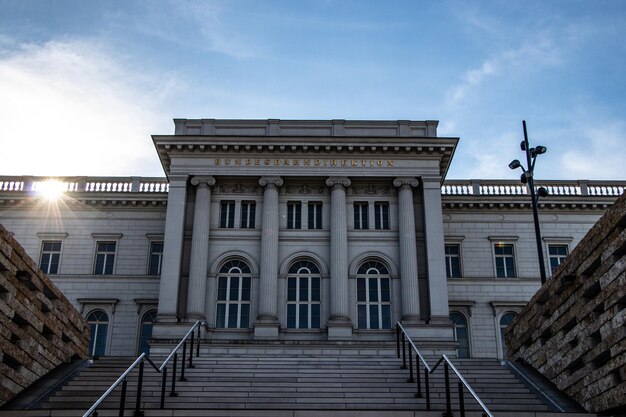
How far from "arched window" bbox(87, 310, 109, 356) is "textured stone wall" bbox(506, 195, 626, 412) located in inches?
996

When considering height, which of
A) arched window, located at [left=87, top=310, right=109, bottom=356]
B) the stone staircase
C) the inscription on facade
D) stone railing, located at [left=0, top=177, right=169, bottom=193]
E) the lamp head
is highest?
stone railing, located at [left=0, top=177, right=169, bottom=193]

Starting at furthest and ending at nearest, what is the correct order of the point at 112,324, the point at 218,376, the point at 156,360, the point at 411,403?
the point at 112,324 < the point at 156,360 < the point at 218,376 < the point at 411,403

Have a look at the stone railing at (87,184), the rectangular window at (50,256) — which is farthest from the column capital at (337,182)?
the rectangular window at (50,256)

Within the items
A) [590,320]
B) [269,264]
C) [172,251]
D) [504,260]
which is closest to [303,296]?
[269,264]

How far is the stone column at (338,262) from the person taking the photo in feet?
109

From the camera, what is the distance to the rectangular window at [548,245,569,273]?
42969 mm

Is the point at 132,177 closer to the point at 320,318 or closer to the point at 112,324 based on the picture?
the point at 112,324

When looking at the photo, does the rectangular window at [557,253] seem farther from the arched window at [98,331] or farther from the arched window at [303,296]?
the arched window at [98,331]

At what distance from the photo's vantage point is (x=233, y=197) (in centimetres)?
3644

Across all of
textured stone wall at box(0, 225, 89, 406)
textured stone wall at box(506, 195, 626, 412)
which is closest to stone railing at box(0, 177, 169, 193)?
textured stone wall at box(0, 225, 89, 406)

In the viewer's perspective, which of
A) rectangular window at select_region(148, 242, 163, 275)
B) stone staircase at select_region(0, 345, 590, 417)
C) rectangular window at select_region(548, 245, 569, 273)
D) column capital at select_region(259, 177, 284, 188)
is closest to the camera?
stone staircase at select_region(0, 345, 590, 417)

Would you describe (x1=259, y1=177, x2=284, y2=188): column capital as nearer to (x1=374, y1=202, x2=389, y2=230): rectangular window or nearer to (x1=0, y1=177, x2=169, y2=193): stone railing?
(x1=374, y1=202, x2=389, y2=230): rectangular window

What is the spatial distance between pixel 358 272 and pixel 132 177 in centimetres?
1532

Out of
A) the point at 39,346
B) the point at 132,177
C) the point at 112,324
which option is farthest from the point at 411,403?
the point at 132,177
